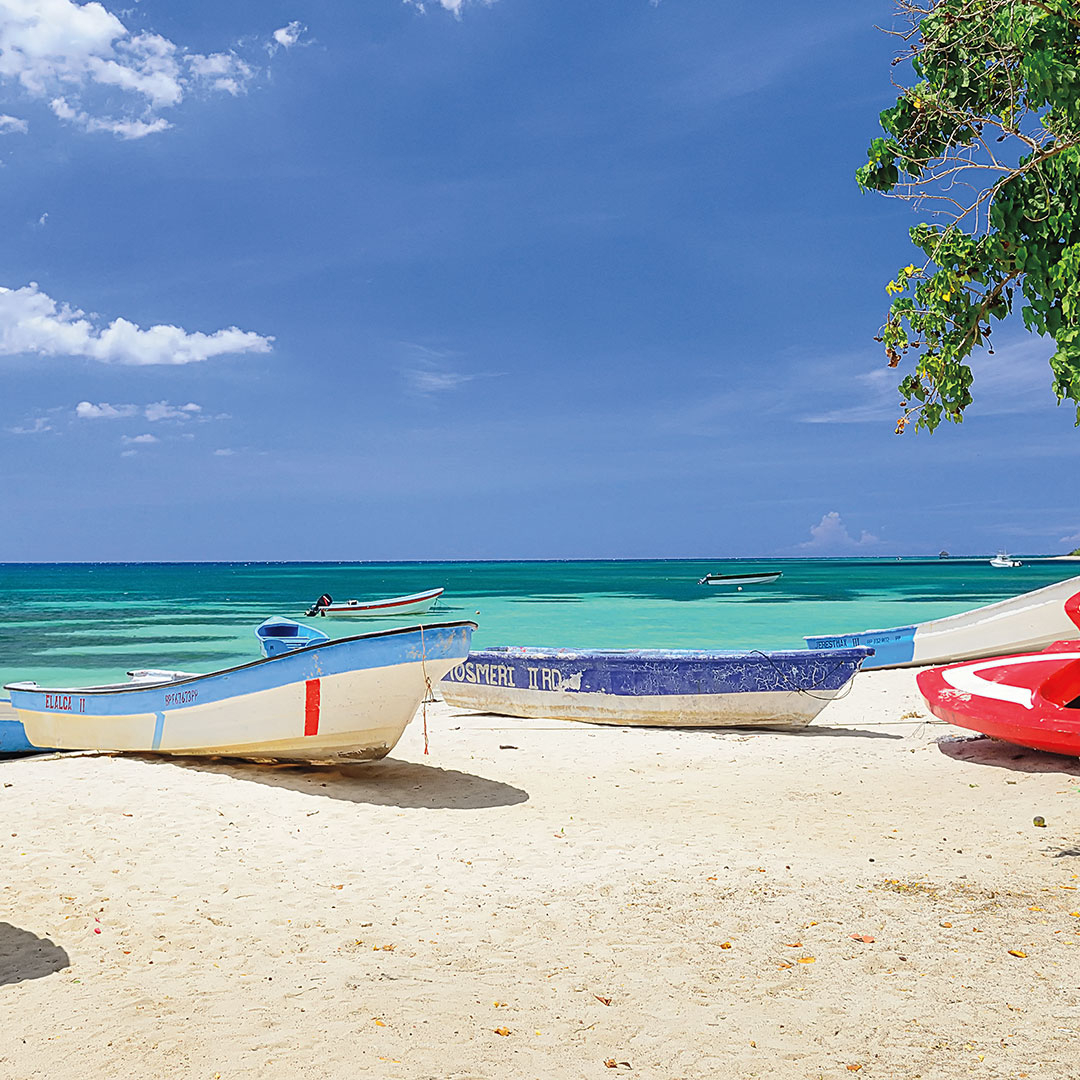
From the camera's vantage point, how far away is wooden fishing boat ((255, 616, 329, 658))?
424 inches

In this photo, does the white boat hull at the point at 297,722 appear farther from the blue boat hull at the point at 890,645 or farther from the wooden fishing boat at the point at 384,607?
the wooden fishing boat at the point at 384,607

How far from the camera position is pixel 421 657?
24.0ft

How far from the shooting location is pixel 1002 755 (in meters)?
8.10

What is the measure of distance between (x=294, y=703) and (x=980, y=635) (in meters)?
12.3

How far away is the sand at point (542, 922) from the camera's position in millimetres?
3195

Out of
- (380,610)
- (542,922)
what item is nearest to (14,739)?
(542,922)

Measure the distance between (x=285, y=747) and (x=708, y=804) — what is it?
3.69 meters

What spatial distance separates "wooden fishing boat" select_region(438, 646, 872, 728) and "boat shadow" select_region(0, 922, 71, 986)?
5813 mm

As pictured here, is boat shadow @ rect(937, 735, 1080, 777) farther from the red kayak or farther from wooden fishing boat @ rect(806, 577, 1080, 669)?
wooden fishing boat @ rect(806, 577, 1080, 669)

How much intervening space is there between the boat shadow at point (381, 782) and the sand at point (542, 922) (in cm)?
5

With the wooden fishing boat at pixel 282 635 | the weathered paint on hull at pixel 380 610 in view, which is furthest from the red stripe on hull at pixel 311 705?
the weathered paint on hull at pixel 380 610

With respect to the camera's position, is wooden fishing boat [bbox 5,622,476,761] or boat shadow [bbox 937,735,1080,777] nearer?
wooden fishing boat [bbox 5,622,476,761]

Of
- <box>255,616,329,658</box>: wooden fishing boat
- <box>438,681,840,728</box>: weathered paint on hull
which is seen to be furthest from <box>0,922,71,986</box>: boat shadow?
<box>438,681,840,728</box>: weathered paint on hull

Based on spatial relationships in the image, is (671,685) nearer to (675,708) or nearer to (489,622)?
(675,708)
